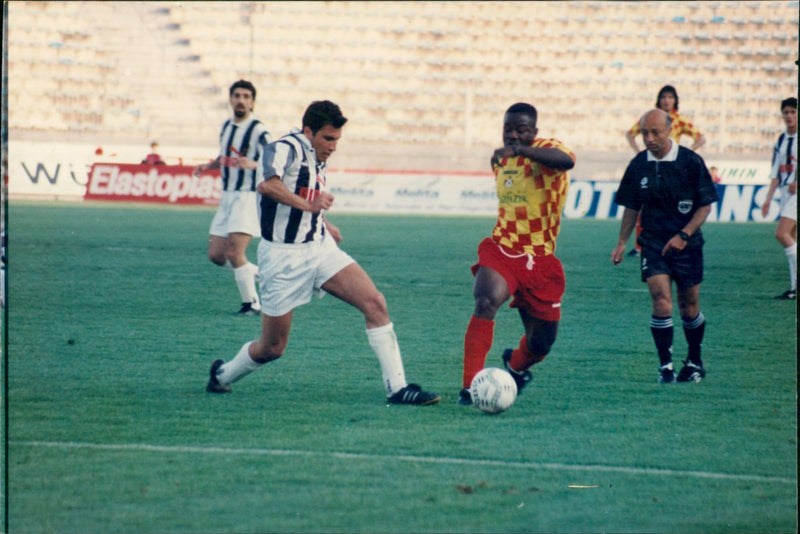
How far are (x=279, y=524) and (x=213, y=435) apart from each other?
4.51ft

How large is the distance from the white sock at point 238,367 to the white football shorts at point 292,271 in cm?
27

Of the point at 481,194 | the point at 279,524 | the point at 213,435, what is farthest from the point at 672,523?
the point at 481,194

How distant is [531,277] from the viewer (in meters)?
5.95

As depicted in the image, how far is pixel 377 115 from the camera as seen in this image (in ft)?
110

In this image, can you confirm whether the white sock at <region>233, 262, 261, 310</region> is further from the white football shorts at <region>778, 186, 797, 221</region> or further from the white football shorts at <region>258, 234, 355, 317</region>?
the white football shorts at <region>778, 186, 797, 221</region>

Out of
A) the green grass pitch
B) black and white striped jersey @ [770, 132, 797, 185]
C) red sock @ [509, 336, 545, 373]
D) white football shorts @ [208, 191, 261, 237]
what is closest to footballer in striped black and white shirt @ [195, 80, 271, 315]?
white football shorts @ [208, 191, 261, 237]

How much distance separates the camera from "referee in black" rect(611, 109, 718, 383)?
6.56m

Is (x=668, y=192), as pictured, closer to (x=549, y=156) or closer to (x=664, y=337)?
(x=664, y=337)

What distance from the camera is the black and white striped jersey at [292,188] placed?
19.1ft

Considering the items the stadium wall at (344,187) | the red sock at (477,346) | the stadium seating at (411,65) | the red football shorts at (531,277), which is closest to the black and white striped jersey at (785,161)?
the red football shorts at (531,277)

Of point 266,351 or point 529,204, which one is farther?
point 529,204

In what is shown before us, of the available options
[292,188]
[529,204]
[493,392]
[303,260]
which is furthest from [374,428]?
[529,204]

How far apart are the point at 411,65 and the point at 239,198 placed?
86.0ft

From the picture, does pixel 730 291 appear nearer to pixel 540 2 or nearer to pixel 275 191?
pixel 275 191
